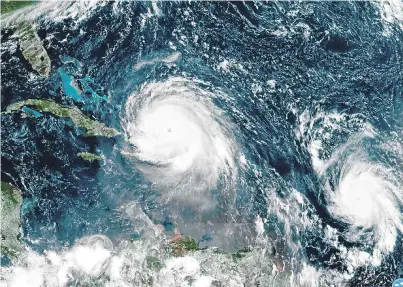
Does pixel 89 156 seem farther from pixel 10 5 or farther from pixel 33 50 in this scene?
pixel 10 5

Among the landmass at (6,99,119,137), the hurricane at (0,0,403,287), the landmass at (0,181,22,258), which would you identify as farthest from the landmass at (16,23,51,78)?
the landmass at (0,181,22,258)

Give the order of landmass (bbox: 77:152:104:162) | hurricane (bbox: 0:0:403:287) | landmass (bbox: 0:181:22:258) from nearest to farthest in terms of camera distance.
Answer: landmass (bbox: 0:181:22:258) < hurricane (bbox: 0:0:403:287) < landmass (bbox: 77:152:104:162)

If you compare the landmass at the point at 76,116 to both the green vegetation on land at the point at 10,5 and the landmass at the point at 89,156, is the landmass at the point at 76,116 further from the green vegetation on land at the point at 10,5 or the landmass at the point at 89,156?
the green vegetation on land at the point at 10,5

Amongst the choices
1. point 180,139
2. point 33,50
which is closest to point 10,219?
point 33,50

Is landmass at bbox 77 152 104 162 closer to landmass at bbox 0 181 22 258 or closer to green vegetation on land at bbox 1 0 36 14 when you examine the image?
landmass at bbox 0 181 22 258

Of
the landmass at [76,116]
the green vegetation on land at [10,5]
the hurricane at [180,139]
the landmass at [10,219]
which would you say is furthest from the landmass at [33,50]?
the landmass at [10,219]
